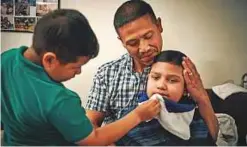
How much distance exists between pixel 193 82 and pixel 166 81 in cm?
10

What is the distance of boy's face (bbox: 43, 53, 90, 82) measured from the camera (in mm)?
745

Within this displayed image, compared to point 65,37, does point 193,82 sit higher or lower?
lower

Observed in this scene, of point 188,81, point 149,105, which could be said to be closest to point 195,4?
point 188,81

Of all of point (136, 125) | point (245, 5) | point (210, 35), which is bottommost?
point (136, 125)

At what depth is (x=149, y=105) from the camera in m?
0.83

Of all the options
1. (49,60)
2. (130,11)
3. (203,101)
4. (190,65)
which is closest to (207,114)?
(203,101)

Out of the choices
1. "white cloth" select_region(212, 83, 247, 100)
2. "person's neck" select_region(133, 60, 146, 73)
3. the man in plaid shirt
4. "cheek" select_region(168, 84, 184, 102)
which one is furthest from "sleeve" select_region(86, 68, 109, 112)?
"white cloth" select_region(212, 83, 247, 100)

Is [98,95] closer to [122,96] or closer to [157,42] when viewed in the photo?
[122,96]

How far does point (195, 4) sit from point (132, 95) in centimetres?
36

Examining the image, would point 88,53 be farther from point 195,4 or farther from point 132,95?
point 195,4

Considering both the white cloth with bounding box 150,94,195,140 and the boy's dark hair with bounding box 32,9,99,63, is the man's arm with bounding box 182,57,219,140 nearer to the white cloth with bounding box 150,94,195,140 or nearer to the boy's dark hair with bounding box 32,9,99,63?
the white cloth with bounding box 150,94,195,140

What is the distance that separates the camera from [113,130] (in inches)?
30.0

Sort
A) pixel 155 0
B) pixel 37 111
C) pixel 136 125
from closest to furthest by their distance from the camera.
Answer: pixel 37 111, pixel 136 125, pixel 155 0

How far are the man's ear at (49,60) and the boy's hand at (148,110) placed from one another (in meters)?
0.26
